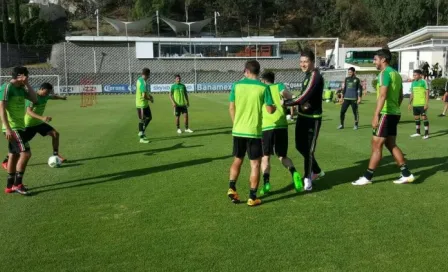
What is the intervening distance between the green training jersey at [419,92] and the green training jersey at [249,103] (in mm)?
8163

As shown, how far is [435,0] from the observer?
222ft

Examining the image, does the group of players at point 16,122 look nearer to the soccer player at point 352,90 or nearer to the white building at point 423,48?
the soccer player at point 352,90

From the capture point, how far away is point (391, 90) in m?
6.65

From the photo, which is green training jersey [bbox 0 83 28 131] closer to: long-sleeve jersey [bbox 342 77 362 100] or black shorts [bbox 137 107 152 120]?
black shorts [bbox 137 107 152 120]

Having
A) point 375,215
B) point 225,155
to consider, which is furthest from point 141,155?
point 375,215

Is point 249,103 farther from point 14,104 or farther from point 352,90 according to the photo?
point 352,90

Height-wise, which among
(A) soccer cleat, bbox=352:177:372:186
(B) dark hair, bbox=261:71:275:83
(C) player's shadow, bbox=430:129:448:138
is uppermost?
(B) dark hair, bbox=261:71:275:83

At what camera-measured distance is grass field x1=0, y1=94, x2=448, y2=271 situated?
14.0 ft

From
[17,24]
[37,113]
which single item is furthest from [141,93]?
[17,24]

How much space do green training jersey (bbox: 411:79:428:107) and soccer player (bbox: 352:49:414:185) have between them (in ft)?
20.1

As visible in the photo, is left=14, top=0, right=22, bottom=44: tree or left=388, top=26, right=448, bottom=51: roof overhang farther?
left=14, top=0, right=22, bottom=44: tree

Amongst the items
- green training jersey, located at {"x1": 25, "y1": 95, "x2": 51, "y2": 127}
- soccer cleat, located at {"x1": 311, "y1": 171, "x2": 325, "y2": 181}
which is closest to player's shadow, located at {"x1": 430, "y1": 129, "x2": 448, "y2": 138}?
soccer cleat, located at {"x1": 311, "y1": 171, "x2": 325, "y2": 181}

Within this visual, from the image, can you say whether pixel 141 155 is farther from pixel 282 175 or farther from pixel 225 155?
pixel 282 175

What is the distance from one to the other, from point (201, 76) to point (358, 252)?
122 ft
